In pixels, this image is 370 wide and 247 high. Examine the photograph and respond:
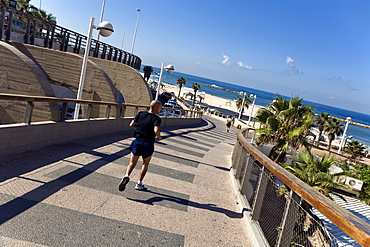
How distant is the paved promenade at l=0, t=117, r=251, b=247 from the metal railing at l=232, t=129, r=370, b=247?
42 cm

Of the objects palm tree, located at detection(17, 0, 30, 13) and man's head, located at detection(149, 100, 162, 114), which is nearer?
man's head, located at detection(149, 100, 162, 114)

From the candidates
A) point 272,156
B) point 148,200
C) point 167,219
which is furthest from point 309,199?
point 272,156

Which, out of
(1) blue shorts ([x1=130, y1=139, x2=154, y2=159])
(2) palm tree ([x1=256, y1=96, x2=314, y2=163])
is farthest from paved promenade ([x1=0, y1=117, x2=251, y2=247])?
(2) palm tree ([x1=256, y1=96, x2=314, y2=163])

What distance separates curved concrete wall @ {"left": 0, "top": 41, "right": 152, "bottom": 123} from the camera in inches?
499

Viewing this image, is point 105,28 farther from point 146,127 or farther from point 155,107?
point 146,127

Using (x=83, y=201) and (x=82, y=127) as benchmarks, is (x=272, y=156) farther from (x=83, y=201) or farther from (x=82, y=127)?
(x=83, y=201)

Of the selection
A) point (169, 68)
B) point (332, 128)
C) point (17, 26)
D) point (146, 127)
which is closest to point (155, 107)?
point (146, 127)

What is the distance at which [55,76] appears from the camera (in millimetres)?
17062

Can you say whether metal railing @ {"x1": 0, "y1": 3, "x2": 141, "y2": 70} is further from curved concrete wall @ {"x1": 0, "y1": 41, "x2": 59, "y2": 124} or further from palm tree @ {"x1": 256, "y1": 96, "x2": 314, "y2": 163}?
palm tree @ {"x1": 256, "y1": 96, "x2": 314, "y2": 163}

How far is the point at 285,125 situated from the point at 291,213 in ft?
40.4

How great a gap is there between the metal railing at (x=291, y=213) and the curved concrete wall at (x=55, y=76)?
16.8 ft

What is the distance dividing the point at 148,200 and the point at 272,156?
11.7 metres

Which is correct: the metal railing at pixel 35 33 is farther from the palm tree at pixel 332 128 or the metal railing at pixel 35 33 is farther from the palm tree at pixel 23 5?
the palm tree at pixel 332 128

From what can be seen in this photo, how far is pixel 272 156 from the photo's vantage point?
16.1 m
